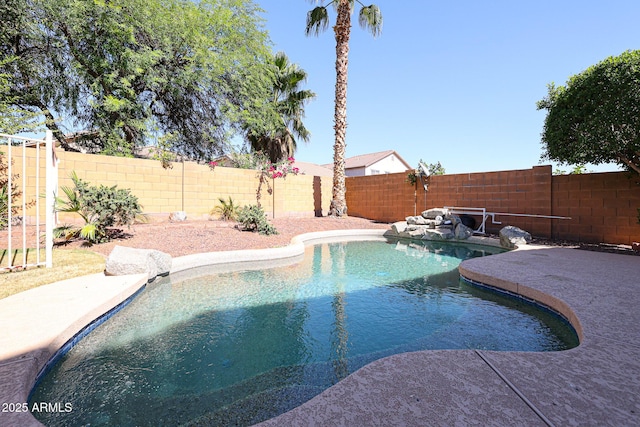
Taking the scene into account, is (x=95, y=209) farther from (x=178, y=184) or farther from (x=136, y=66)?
(x=136, y=66)

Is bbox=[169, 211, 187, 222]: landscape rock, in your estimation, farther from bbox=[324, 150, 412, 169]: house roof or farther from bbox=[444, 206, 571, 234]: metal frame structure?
bbox=[324, 150, 412, 169]: house roof

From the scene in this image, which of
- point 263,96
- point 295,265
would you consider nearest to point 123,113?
point 263,96

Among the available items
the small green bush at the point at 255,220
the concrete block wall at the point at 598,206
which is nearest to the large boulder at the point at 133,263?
the small green bush at the point at 255,220

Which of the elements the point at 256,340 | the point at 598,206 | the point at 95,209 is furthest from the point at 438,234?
the point at 95,209

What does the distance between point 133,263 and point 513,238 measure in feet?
29.2

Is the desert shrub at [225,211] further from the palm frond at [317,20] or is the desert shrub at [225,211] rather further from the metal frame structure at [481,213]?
the palm frond at [317,20]

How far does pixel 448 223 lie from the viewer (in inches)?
379

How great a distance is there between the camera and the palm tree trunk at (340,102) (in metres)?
11.8

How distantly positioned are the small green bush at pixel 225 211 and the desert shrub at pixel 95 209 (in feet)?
12.7

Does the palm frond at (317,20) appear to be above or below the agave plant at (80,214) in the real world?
above

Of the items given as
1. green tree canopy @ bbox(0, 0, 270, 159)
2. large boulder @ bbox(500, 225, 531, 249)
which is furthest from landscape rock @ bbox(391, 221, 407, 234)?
green tree canopy @ bbox(0, 0, 270, 159)

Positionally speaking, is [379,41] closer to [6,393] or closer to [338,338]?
[338,338]

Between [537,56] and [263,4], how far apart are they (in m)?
11.7

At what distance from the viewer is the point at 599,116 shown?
6.01m
